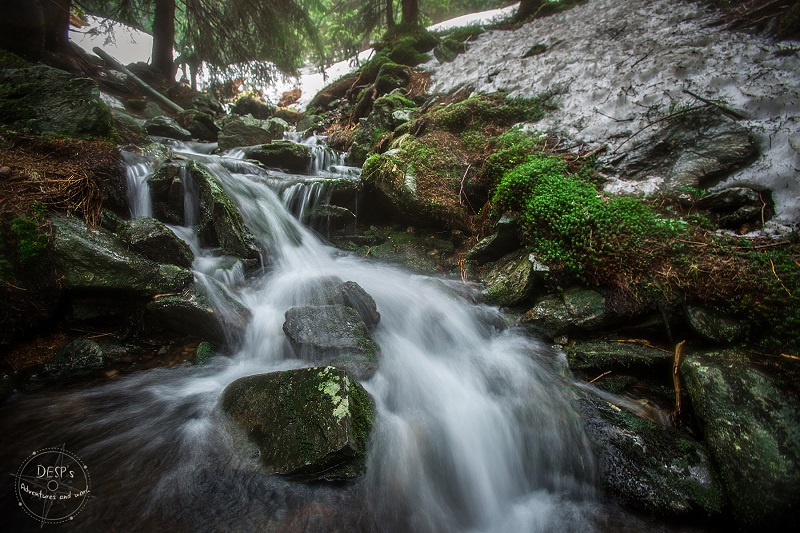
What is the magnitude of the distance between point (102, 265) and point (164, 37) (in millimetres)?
13783

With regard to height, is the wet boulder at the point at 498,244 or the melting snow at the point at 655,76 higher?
the melting snow at the point at 655,76

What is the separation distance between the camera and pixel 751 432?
83.7 inches

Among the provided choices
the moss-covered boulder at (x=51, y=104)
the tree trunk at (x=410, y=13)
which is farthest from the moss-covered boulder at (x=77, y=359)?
the tree trunk at (x=410, y=13)

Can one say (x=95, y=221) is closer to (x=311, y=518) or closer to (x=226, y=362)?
(x=226, y=362)

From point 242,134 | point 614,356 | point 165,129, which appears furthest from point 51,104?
point 614,356

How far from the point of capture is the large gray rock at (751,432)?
6.30ft

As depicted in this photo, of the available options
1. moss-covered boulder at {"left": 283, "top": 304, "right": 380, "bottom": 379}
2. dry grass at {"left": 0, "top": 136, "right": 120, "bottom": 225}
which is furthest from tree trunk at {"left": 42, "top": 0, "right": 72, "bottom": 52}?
moss-covered boulder at {"left": 283, "top": 304, "right": 380, "bottom": 379}

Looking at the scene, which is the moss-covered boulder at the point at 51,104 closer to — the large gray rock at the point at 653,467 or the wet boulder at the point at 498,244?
the wet boulder at the point at 498,244

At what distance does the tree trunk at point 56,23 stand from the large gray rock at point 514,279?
11717mm

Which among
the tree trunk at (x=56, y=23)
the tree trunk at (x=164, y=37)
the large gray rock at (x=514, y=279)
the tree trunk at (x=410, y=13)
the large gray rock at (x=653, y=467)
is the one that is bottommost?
the large gray rock at (x=653, y=467)

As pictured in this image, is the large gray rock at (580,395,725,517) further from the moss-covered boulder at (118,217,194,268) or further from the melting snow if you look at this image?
the moss-covered boulder at (118,217,194,268)

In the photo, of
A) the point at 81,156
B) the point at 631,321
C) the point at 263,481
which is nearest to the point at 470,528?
the point at 263,481

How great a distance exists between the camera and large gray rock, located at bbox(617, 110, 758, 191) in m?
3.74

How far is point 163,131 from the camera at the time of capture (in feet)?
28.3
